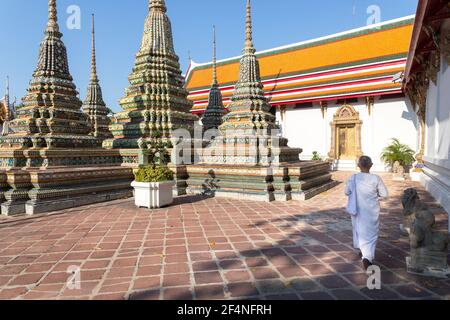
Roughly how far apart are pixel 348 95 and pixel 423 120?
5.04 metres

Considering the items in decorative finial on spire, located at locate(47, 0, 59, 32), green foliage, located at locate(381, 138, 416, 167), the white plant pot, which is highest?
decorative finial on spire, located at locate(47, 0, 59, 32)

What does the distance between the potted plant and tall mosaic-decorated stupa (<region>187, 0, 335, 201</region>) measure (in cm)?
568

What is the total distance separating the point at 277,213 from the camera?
6.69 metres

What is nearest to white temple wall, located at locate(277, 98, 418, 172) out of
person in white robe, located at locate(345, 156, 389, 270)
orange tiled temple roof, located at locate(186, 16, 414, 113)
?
orange tiled temple roof, located at locate(186, 16, 414, 113)

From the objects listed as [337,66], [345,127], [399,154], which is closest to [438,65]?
[399,154]

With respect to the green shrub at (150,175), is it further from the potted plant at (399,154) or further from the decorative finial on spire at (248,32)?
the potted plant at (399,154)

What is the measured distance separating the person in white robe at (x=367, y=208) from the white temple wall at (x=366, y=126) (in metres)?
14.6

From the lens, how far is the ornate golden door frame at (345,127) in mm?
17234

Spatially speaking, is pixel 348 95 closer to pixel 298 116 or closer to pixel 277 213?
pixel 298 116

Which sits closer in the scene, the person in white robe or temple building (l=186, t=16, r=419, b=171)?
the person in white robe

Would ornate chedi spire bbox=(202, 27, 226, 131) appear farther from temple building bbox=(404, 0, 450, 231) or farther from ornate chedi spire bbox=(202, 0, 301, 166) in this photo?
temple building bbox=(404, 0, 450, 231)

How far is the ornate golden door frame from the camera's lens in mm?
17234

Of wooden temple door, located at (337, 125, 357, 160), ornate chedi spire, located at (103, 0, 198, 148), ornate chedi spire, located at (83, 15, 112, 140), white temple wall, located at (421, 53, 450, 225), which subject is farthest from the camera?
wooden temple door, located at (337, 125, 357, 160)

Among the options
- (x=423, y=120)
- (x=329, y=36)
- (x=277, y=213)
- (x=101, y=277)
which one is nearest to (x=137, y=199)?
(x=277, y=213)
